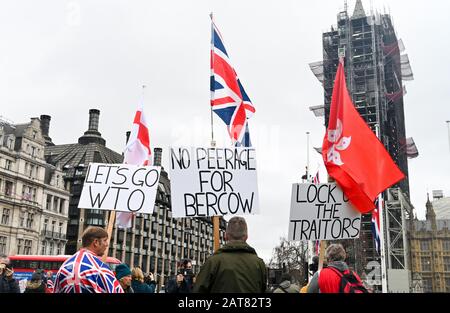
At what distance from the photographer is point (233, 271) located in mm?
4352

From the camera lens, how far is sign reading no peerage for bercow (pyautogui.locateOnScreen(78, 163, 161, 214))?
9.15 metres

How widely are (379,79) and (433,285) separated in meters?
51.9

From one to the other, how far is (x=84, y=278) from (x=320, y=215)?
17.2ft

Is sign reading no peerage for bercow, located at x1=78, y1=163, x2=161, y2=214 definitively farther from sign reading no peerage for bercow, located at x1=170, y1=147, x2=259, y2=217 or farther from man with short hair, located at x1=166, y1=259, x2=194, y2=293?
man with short hair, located at x1=166, y1=259, x2=194, y2=293

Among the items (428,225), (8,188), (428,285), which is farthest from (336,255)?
(428,225)

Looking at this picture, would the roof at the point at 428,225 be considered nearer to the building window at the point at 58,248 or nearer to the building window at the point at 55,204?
the building window at the point at 58,248

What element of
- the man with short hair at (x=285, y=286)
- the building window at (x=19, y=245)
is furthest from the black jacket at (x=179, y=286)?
the building window at (x=19, y=245)

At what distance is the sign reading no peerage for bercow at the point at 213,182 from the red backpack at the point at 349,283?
3.21m

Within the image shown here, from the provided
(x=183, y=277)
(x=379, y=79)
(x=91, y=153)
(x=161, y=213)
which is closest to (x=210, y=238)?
(x=161, y=213)

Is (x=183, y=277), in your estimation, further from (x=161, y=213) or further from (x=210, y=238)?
(x=210, y=238)

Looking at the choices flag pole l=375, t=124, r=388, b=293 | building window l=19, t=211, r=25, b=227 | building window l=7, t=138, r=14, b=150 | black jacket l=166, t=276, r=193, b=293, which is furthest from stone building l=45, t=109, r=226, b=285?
black jacket l=166, t=276, r=193, b=293

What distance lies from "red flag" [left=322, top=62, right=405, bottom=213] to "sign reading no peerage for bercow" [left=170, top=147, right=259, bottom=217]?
1.75 meters

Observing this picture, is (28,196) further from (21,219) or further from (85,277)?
(85,277)

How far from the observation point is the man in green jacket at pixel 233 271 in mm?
4332
